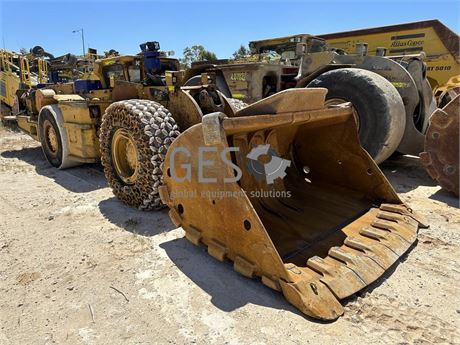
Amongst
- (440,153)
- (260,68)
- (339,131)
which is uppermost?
(260,68)

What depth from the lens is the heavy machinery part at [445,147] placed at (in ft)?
14.5

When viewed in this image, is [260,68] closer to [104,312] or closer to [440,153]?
[440,153]

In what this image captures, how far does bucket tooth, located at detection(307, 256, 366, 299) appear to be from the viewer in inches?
91.3

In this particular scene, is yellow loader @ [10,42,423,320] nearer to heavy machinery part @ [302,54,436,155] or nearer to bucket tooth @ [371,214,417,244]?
bucket tooth @ [371,214,417,244]

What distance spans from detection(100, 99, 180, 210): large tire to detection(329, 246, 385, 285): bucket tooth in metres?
1.94

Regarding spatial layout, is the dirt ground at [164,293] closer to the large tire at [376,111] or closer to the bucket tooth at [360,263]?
the bucket tooth at [360,263]

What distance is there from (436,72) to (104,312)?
10.8 m

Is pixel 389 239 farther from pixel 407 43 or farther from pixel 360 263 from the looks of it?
pixel 407 43

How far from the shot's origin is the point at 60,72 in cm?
1118

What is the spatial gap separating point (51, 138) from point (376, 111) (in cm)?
533

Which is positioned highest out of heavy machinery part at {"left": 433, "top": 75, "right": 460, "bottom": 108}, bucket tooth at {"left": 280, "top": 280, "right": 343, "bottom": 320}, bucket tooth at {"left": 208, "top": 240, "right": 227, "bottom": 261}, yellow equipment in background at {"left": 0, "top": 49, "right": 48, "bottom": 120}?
yellow equipment in background at {"left": 0, "top": 49, "right": 48, "bottom": 120}

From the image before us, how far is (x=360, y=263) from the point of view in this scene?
254 cm

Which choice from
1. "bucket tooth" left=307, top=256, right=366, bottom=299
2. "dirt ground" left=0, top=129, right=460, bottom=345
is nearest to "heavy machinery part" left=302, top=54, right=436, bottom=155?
"dirt ground" left=0, top=129, right=460, bottom=345

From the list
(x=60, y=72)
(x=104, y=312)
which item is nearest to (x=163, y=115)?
(x=104, y=312)
